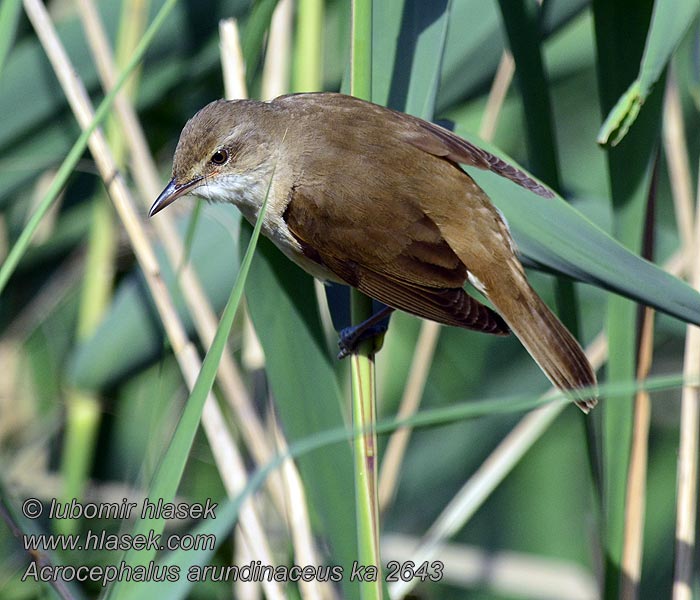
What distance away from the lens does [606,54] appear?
1369mm

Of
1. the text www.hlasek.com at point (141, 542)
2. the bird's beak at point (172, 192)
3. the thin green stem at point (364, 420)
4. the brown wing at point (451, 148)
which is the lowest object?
the text www.hlasek.com at point (141, 542)

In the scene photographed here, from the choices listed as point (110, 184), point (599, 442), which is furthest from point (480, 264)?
point (599, 442)

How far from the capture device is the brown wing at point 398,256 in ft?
5.34

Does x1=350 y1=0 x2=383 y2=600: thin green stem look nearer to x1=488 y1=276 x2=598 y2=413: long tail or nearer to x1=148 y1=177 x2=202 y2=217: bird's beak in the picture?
x1=488 y1=276 x2=598 y2=413: long tail

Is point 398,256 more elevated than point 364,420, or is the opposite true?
point 398,256

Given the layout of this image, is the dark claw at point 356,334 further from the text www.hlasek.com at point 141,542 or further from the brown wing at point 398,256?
the text www.hlasek.com at point 141,542

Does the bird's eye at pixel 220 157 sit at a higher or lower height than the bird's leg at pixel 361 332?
higher

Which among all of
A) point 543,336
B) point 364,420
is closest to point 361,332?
point 364,420

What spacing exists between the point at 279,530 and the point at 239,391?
70cm

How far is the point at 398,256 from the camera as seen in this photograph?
170 centimetres

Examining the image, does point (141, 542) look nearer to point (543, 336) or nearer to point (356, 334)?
point (356, 334)

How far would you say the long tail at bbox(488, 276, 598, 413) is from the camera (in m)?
1.58

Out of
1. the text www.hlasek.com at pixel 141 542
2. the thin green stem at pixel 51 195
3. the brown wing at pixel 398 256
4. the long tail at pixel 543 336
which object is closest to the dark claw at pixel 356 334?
the brown wing at pixel 398 256

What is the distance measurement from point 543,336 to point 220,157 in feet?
2.62
